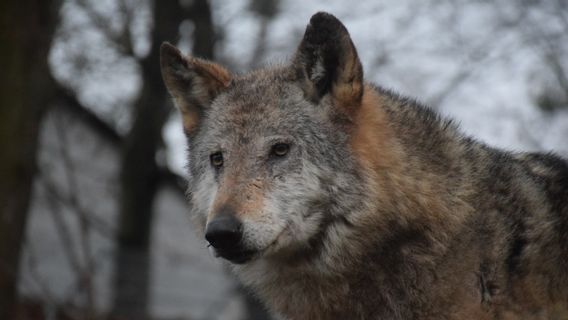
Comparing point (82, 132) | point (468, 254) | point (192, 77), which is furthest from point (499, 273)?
point (82, 132)

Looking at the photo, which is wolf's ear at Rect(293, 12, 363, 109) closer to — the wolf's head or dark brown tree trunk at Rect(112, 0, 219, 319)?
the wolf's head

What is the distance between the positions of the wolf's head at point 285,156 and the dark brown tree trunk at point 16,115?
5.96 meters

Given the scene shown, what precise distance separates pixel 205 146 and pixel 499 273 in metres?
2.05

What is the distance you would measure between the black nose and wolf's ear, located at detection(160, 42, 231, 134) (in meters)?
1.29

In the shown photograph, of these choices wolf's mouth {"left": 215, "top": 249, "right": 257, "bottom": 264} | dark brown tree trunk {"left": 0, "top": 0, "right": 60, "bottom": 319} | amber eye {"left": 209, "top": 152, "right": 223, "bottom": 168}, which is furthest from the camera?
dark brown tree trunk {"left": 0, "top": 0, "right": 60, "bottom": 319}

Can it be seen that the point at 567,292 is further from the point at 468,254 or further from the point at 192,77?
the point at 192,77

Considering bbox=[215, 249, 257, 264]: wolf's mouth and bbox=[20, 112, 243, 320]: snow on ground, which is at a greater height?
bbox=[215, 249, 257, 264]: wolf's mouth

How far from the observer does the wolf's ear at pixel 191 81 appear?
6.06 metres

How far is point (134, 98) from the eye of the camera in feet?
65.0

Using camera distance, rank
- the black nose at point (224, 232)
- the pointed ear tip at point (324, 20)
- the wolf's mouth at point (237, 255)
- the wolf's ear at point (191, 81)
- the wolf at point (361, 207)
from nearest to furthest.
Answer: the black nose at point (224, 232) → the wolf's mouth at point (237, 255) → the wolf at point (361, 207) → the pointed ear tip at point (324, 20) → the wolf's ear at point (191, 81)

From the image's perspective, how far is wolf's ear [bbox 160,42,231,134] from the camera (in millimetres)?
6059

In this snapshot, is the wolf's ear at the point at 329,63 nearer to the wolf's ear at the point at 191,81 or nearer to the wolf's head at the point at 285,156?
the wolf's head at the point at 285,156

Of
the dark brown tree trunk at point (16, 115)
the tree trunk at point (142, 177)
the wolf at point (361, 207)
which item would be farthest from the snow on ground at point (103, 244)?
the wolf at point (361, 207)

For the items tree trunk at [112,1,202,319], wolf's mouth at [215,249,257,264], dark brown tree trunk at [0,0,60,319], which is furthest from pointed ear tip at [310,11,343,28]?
tree trunk at [112,1,202,319]
